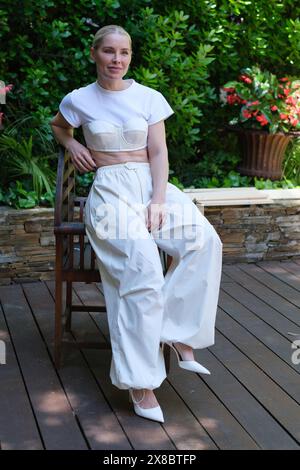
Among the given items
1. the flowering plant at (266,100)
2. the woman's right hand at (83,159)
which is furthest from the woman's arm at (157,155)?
the flowering plant at (266,100)

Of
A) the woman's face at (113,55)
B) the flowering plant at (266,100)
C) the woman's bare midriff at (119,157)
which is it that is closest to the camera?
the woman's face at (113,55)

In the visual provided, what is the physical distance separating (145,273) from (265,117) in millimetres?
2325

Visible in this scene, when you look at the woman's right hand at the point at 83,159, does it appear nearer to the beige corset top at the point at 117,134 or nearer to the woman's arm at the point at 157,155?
the beige corset top at the point at 117,134

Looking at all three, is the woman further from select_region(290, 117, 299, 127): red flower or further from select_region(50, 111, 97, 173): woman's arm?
select_region(290, 117, 299, 127): red flower

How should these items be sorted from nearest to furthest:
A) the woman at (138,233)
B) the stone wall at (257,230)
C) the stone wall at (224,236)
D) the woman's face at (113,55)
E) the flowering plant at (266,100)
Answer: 1. the woman at (138,233)
2. the woman's face at (113,55)
3. the stone wall at (224,236)
4. the stone wall at (257,230)
5. the flowering plant at (266,100)

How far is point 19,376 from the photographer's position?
2732mm

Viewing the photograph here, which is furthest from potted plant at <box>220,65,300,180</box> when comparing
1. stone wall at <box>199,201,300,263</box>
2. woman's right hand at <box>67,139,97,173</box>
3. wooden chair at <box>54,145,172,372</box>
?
woman's right hand at <box>67,139,97,173</box>

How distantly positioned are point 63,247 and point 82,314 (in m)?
0.73

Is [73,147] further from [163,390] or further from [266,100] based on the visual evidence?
[266,100]

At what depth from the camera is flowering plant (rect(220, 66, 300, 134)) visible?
4.48 metres

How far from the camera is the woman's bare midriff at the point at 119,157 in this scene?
2.72 m

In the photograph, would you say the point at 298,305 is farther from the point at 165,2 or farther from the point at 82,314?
the point at 165,2

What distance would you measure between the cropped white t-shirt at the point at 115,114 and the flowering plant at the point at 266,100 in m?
1.88

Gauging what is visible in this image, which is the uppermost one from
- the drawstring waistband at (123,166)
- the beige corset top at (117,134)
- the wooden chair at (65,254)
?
the beige corset top at (117,134)
